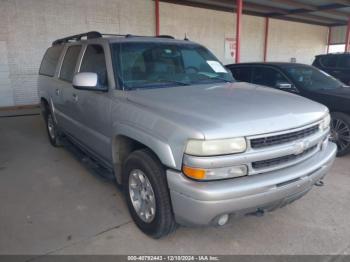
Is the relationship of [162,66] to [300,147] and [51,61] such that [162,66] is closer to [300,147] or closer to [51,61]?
[300,147]

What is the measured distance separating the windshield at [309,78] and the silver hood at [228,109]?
272cm

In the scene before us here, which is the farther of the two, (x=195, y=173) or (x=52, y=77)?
(x=52, y=77)

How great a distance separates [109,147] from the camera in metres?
3.34

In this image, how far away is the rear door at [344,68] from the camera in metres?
9.16

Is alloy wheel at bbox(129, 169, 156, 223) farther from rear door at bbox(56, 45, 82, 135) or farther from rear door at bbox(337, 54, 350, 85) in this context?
rear door at bbox(337, 54, 350, 85)

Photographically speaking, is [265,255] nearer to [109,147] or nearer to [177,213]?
[177,213]

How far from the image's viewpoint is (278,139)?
2.41 meters

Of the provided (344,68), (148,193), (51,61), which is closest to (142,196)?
(148,193)

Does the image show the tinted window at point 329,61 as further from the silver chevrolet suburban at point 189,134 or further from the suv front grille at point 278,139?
the suv front grille at point 278,139

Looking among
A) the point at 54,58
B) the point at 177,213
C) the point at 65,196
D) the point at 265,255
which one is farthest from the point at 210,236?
the point at 54,58

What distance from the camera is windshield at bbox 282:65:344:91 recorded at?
5578 millimetres

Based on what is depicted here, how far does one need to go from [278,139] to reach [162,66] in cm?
166

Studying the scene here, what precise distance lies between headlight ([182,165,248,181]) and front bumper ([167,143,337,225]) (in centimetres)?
4

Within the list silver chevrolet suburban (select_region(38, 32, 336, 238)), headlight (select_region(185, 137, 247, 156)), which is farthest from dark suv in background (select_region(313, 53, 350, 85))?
headlight (select_region(185, 137, 247, 156))
